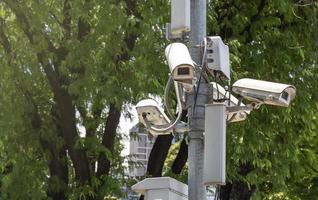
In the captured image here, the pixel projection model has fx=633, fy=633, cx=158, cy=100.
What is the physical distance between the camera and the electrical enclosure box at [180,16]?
5.03 m

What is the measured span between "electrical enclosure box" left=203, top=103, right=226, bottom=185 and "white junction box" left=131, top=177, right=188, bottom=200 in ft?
0.98

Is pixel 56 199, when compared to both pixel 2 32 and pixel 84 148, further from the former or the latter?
pixel 2 32

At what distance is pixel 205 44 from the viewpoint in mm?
4961

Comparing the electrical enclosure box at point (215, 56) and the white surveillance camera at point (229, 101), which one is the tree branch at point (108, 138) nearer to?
the white surveillance camera at point (229, 101)

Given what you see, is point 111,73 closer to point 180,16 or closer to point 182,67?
point 180,16

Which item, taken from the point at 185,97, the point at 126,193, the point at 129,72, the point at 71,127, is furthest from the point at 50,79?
the point at 185,97

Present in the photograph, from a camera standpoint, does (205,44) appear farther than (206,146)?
Yes

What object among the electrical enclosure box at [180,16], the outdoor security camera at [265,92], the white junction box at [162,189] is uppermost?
the electrical enclosure box at [180,16]

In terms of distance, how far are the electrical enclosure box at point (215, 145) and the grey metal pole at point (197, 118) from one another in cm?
18

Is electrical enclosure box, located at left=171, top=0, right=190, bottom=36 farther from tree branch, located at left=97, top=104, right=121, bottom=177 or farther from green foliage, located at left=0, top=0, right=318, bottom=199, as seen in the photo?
tree branch, located at left=97, top=104, right=121, bottom=177

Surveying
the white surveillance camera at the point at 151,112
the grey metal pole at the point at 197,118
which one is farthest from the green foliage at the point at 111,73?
the white surveillance camera at the point at 151,112

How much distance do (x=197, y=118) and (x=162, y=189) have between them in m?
0.64

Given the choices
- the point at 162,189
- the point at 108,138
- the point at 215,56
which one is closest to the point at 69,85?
the point at 108,138

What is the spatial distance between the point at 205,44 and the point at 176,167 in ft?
20.9
